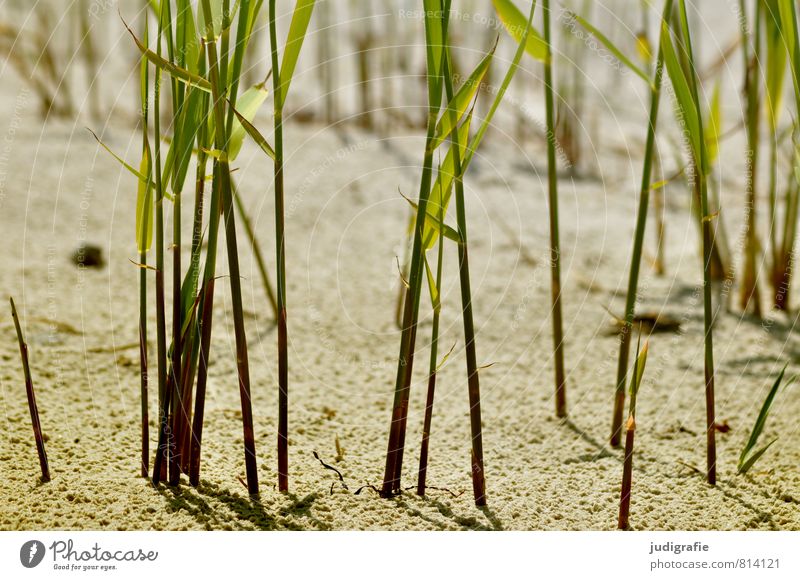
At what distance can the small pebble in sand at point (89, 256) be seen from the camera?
5.24 feet

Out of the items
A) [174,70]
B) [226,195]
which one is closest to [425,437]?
[226,195]

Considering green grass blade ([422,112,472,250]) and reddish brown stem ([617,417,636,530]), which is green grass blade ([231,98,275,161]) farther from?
reddish brown stem ([617,417,636,530])

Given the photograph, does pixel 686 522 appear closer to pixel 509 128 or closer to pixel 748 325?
pixel 748 325

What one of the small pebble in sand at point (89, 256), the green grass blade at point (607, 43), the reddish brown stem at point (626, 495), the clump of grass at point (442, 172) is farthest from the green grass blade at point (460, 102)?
the small pebble in sand at point (89, 256)

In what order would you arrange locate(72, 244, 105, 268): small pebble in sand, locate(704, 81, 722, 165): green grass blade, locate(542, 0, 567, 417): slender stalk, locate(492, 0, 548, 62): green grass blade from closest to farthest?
locate(492, 0, 548, 62): green grass blade → locate(542, 0, 567, 417): slender stalk → locate(704, 81, 722, 165): green grass blade → locate(72, 244, 105, 268): small pebble in sand

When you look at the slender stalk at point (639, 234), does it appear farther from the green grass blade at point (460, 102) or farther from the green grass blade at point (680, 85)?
the green grass blade at point (460, 102)

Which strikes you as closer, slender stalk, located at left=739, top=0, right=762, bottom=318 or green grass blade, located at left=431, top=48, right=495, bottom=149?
green grass blade, located at left=431, top=48, right=495, bottom=149

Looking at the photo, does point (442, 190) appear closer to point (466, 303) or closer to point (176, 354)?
point (466, 303)

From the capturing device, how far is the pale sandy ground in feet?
2.79
